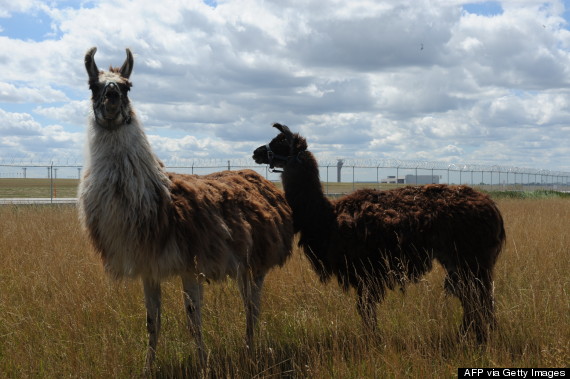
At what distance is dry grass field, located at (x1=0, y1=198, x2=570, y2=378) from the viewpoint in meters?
3.89

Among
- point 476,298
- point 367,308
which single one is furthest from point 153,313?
point 476,298

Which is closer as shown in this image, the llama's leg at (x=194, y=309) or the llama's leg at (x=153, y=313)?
the llama's leg at (x=194, y=309)

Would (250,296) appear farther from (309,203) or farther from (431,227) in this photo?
(431,227)

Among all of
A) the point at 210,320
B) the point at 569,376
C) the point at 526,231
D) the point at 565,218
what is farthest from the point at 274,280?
the point at 565,218

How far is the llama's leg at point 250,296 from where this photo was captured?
188 inches

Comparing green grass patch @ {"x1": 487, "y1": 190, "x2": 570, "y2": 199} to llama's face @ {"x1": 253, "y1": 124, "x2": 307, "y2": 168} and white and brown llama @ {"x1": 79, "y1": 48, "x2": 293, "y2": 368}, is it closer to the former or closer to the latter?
llama's face @ {"x1": 253, "y1": 124, "x2": 307, "y2": 168}

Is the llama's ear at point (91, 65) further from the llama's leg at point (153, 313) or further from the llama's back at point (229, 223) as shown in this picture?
the llama's leg at point (153, 313)

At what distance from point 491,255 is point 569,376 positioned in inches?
60.0

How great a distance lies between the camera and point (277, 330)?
4.92 metres

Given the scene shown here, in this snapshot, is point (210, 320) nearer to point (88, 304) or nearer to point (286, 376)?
point (286, 376)

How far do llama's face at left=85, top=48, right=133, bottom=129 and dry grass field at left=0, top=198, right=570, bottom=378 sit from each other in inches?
62.1

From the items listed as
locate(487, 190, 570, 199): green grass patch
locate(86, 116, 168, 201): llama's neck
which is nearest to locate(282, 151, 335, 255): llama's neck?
locate(86, 116, 168, 201): llama's neck

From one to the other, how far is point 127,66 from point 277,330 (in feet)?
8.55

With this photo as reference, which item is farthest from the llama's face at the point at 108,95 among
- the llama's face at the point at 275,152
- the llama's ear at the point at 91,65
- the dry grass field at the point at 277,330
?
the llama's face at the point at 275,152
